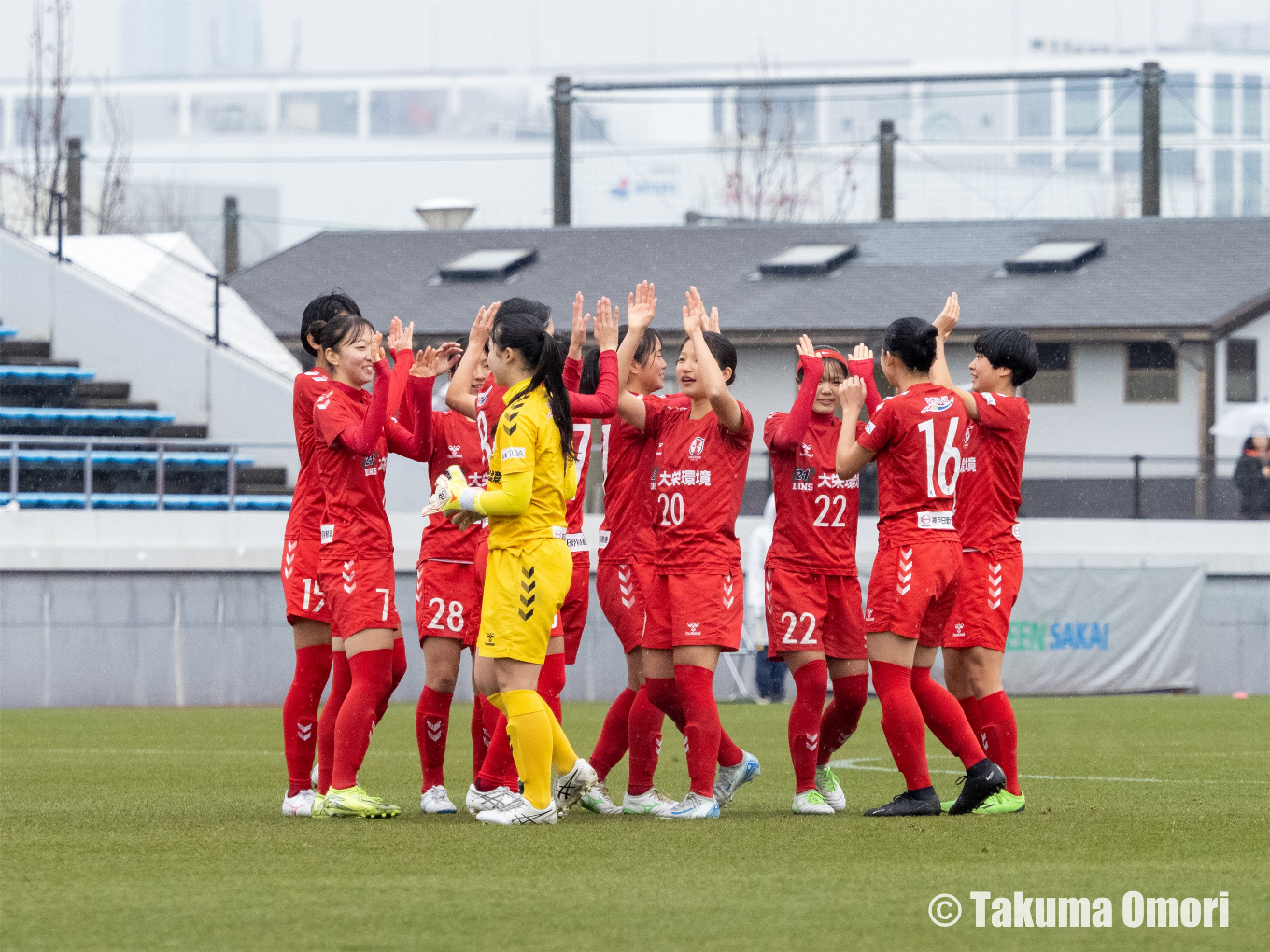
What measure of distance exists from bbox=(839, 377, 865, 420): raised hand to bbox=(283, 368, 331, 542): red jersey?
2072mm

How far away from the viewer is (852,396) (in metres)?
7.21

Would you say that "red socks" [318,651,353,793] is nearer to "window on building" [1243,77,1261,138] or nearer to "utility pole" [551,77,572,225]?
"utility pole" [551,77,572,225]

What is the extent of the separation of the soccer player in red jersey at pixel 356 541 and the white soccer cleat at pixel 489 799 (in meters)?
0.31

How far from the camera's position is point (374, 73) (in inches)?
4717

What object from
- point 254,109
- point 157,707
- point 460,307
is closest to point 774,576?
point 157,707

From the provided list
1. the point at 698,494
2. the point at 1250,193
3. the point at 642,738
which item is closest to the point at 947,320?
the point at 698,494

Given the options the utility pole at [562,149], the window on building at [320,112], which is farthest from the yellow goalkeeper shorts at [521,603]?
the window on building at [320,112]

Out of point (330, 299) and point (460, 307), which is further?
point (460, 307)

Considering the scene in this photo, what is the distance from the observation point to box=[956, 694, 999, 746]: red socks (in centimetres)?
762

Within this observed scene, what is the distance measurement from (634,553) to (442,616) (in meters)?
0.85

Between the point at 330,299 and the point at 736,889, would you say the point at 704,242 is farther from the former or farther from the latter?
the point at 736,889

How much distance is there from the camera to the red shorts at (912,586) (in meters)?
7.05

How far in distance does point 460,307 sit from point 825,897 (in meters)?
26.8

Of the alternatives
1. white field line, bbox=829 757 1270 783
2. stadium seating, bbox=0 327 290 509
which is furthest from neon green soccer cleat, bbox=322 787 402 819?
stadium seating, bbox=0 327 290 509
